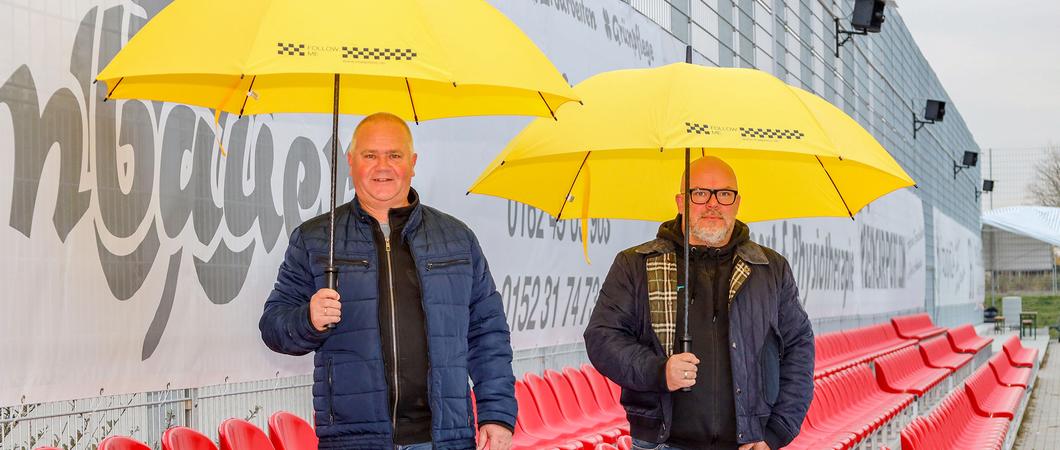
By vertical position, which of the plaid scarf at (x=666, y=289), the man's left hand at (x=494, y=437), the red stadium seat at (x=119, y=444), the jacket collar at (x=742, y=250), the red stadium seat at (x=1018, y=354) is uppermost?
the jacket collar at (x=742, y=250)

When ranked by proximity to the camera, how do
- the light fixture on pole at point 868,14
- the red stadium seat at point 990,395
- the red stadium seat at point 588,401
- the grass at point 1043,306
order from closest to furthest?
the red stadium seat at point 588,401 → the red stadium seat at point 990,395 → the light fixture on pole at point 868,14 → the grass at point 1043,306

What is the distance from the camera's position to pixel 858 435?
8.41 meters

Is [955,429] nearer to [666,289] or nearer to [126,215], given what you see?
[666,289]

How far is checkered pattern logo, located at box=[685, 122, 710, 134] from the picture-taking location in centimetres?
390

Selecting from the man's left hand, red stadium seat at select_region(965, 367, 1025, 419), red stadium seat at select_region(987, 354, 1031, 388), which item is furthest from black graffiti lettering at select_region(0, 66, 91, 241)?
red stadium seat at select_region(987, 354, 1031, 388)

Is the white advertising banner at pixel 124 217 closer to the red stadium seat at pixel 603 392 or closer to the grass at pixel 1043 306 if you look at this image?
the red stadium seat at pixel 603 392

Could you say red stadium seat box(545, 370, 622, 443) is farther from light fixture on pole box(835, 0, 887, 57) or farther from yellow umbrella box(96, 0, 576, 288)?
light fixture on pole box(835, 0, 887, 57)

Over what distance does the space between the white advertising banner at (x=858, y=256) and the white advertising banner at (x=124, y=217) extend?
28.9 feet

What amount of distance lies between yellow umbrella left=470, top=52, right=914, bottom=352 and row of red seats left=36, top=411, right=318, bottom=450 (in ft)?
Result: 3.72

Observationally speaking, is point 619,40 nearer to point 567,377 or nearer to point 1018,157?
point 567,377

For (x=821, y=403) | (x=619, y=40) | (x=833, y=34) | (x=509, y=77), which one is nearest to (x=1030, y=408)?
(x=833, y=34)

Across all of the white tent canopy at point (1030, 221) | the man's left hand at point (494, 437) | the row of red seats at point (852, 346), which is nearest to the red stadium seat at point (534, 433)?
the man's left hand at point (494, 437)

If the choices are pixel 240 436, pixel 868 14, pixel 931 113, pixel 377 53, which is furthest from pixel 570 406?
pixel 931 113

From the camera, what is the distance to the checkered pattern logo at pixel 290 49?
2.99 metres
